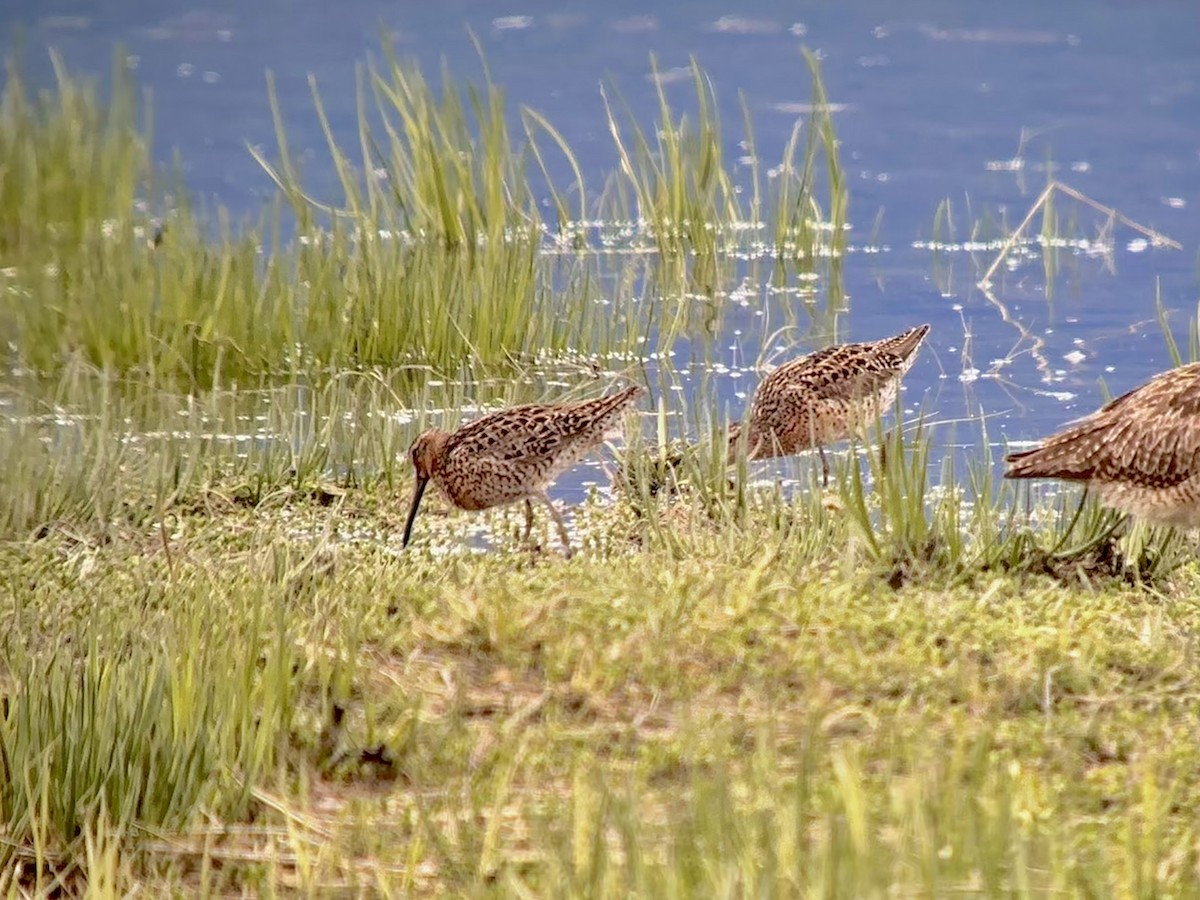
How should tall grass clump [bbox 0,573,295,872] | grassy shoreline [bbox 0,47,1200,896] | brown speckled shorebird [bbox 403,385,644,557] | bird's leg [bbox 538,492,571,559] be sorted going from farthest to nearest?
brown speckled shorebird [bbox 403,385,644,557] → bird's leg [bbox 538,492,571,559] → tall grass clump [bbox 0,573,295,872] → grassy shoreline [bbox 0,47,1200,896]

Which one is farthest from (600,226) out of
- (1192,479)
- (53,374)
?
(1192,479)

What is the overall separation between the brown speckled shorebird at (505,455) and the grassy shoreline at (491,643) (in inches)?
8.9

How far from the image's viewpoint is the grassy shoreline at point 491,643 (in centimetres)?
468

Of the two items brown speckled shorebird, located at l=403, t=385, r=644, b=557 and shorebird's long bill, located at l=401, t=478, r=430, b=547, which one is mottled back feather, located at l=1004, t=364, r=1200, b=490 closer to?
brown speckled shorebird, located at l=403, t=385, r=644, b=557

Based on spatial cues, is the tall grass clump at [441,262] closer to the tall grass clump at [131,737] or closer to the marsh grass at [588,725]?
the marsh grass at [588,725]

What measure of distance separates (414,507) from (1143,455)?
8.60 ft

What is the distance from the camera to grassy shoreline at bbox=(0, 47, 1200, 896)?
4.68m

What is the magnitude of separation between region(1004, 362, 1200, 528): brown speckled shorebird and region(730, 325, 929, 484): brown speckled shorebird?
128 centimetres

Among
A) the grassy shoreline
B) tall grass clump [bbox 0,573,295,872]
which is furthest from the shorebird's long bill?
tall grass clump [bbox 0,573,295,872]

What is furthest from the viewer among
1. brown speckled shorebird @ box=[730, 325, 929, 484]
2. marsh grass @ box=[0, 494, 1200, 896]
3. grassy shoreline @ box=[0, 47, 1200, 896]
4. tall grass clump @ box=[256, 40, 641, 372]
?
tall grass clump @ box=[256, 40, 641, 372]

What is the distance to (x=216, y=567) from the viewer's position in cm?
675

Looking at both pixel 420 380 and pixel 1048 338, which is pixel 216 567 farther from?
pixel 1048 338

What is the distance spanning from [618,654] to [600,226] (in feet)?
23.4

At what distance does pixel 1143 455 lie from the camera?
23.2ft
